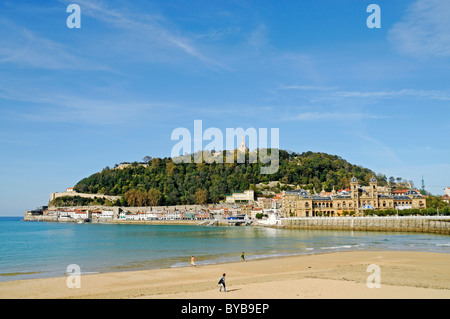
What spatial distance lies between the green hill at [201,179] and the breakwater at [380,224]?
2674 inches

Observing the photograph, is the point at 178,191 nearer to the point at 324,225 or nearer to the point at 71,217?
the point at 71,217

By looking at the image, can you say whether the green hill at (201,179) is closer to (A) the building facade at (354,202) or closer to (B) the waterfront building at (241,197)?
(B) the waterfront building at (241,197)

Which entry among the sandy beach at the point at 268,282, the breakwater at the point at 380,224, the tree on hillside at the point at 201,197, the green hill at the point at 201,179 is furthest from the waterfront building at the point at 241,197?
the sandy beach at the point at 268,282

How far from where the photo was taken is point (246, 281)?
801 inches

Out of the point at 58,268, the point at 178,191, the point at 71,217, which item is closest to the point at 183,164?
the point at 178,191

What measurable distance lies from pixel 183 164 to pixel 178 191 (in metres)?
22.4

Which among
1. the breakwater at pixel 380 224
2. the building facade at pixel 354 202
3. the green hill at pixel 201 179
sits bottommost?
the breakwater at pixel 380 224

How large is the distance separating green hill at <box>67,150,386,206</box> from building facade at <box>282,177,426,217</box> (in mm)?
49717

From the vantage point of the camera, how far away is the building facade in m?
96.8

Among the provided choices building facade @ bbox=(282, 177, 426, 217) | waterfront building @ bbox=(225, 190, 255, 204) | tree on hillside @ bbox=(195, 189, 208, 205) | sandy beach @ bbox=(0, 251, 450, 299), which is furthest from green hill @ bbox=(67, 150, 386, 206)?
sandy beach @ bbox=(0, 251, 450, 299)

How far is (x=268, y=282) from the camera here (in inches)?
772

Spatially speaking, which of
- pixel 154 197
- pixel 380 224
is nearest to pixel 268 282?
pixel 380 224

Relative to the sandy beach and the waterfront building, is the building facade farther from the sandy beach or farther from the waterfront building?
the sandy beach

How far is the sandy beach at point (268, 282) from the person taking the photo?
16406mm
